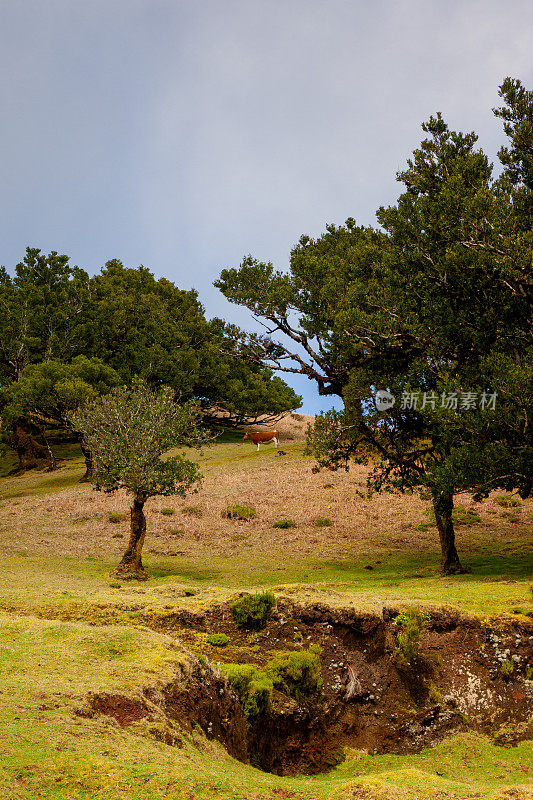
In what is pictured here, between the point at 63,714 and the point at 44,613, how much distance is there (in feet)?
24.2

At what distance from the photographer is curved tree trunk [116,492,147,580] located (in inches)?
1091

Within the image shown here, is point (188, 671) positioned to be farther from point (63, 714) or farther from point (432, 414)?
point (432, 414)

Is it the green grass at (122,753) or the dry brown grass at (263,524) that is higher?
the green grass at (122,753)

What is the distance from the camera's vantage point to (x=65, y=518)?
43.7m

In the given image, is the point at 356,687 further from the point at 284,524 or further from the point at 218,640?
the point at 284,524

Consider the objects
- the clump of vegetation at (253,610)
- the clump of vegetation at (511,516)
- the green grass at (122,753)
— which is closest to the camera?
the green grass at (122,753)

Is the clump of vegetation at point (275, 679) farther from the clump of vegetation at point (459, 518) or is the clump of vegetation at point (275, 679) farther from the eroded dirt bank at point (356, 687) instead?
the clump of vegetation at point (459, 518)

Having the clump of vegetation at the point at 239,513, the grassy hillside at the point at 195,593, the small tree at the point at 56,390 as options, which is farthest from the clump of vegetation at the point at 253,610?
the small tree at the point at 56,390

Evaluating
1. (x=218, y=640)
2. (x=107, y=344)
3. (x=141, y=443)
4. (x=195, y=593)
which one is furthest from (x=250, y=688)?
(x=107, y=344)

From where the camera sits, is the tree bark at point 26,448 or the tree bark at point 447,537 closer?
the tree bark at point 447,537

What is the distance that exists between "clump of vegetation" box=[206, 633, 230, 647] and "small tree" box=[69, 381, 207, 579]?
46.3 ft

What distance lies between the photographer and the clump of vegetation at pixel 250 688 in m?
11.3

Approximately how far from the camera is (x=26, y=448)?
71500 mm

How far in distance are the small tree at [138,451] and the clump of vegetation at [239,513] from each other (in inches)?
375
